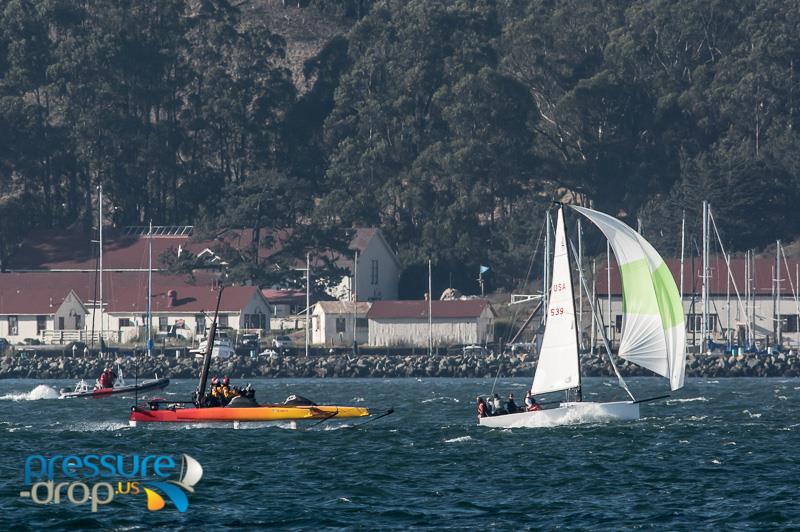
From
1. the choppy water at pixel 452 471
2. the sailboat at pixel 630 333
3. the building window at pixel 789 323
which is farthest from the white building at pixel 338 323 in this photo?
the sailboat at pixel 630 333

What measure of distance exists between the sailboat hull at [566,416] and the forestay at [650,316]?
1847 millimetres

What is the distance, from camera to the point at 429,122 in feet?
404

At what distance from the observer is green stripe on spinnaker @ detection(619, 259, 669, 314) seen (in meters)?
46.4

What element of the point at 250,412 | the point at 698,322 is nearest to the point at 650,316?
the point at 250,412

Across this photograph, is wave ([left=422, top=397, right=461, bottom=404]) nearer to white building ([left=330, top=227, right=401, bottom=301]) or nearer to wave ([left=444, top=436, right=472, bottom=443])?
wave ([left=444, top=436, right=472, bottom=443])

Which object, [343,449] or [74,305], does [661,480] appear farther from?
[74,305]

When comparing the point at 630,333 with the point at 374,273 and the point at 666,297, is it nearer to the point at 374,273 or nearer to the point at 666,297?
the point at 666,297

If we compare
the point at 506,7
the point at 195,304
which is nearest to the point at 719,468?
the point at 195,304

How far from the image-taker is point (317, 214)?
11550 centimetres

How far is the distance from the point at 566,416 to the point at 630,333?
3.08 meters

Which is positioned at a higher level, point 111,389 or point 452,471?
point 111,389

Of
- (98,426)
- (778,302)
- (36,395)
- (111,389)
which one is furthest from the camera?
(778,302)

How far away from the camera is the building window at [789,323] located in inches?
3902

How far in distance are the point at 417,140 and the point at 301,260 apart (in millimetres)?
17207
